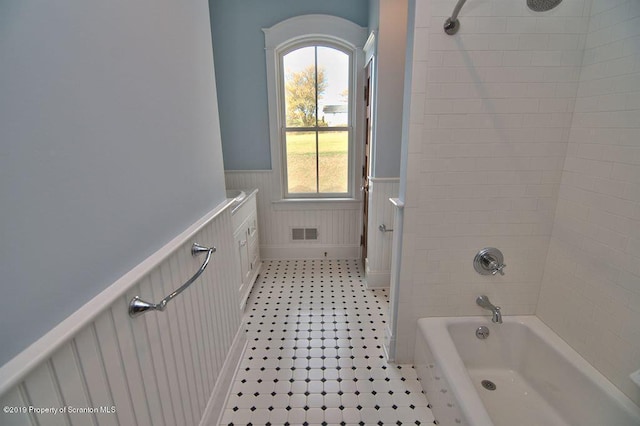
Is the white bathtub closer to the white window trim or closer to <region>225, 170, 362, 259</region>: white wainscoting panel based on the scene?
<region>225, 170, 362, 259</region>: white wainscoting panel

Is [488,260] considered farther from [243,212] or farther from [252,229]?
[252,229]

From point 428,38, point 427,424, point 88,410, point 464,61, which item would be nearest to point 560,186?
point 464,61

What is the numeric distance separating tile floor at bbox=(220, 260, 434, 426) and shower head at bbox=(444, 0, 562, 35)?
6.31 feet

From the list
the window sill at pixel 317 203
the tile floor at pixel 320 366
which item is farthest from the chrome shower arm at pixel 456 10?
the window sill at pixel 317 203

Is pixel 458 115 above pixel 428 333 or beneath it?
above

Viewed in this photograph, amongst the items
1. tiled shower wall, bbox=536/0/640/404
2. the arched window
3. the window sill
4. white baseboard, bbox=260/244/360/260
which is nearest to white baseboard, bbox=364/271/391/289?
white baseboard, bbox=260/244/360/260

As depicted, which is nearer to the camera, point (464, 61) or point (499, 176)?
point (464, 61)

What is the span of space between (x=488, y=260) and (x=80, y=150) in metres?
1.84

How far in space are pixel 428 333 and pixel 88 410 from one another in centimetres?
153

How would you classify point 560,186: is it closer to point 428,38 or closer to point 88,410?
point 428,38

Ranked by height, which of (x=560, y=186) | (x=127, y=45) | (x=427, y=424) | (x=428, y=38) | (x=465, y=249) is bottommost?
(x=427, y=424)

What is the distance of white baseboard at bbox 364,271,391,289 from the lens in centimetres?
274

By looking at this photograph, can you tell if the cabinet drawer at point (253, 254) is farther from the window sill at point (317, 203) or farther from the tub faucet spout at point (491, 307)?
the tub faucet spout at point (491, 307)

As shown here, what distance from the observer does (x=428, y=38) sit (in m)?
1.38
